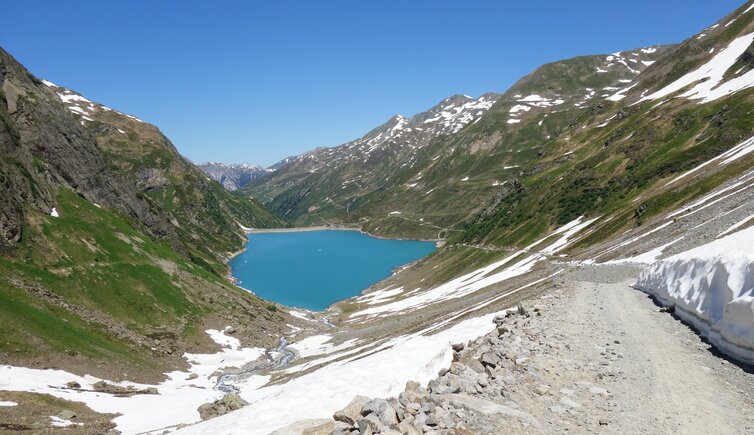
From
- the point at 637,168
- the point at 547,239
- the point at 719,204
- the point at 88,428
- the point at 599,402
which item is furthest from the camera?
the point at 637,168

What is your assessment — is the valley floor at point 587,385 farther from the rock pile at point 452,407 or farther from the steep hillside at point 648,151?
the steep hillside at point 648,151

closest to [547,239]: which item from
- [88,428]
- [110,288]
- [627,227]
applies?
[627,227]

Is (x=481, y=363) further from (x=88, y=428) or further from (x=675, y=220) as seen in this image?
(x=675, y=220)

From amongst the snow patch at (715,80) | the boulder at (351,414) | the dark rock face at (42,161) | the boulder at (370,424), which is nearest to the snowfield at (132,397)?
the dark rock face at (42,161)

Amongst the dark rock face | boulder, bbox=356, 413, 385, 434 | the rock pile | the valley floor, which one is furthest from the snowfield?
boulder, bbox=356, 413, 385, 434

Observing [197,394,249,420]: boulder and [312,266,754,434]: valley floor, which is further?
[197,394,249,420]: boulder

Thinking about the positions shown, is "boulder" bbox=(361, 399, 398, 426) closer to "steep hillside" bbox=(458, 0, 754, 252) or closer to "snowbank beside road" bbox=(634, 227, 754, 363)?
"snowbank beside road" bbox=(634, 227, 754, 363)
